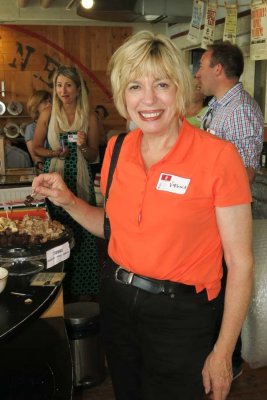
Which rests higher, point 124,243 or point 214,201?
point 214,201

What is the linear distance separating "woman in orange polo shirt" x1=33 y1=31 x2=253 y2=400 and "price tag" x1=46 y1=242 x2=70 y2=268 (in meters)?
0.29

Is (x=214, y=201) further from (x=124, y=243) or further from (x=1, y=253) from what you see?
(x=1, y=253)

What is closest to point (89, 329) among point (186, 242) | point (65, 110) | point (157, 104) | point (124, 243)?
point (124, 243)

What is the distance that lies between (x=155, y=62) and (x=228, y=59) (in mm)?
1656

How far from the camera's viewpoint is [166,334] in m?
1.30

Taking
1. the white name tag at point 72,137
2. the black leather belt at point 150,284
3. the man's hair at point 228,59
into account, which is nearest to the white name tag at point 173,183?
the black leather belt at point 150,284

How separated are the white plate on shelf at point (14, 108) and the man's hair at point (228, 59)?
540 centimetres

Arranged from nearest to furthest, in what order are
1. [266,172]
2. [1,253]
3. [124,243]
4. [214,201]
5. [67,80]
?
[214,201] < [124,243] < [1,253] < [67,80] < [266,172]

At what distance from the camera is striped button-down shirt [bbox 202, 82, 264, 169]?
2438 millimetres

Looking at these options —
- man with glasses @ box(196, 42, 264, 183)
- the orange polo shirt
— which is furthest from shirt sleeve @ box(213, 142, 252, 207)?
man with glasses @ box(196, 42, 264, 183)

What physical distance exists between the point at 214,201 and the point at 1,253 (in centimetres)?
81

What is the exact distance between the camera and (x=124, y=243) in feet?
4.41

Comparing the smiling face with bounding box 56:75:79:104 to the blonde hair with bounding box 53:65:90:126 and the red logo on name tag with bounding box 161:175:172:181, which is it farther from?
the red logo on name tag with bounding box 161:175:172:181

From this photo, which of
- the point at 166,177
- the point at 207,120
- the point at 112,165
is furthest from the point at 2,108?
the point at 166,177
